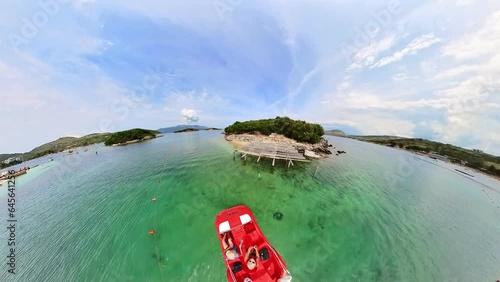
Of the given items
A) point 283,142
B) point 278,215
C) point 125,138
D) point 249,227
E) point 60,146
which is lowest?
point 278,215

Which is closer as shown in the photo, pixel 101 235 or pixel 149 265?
pixel 149 265

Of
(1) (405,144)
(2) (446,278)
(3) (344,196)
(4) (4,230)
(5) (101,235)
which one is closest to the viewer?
(2) (446,278)

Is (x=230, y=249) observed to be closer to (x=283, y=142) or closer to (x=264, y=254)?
(x=264, y=254)

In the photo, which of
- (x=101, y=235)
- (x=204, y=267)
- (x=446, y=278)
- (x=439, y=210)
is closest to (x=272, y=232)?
(x=204, y=267)

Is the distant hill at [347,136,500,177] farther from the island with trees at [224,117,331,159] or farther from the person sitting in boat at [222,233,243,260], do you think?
the person sitting in boat at [222,233,243,260]

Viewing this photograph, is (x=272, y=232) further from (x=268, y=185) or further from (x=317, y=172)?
(x=317, y=172)

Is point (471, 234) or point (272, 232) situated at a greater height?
point (272, 232)

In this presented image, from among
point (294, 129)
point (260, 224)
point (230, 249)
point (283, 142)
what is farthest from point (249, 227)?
point (294, 129)
